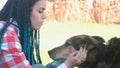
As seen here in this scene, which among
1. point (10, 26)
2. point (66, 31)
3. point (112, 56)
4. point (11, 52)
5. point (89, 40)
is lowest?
point (66, 31)

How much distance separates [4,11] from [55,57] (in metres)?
1.04

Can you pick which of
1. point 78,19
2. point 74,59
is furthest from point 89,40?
point 78,19

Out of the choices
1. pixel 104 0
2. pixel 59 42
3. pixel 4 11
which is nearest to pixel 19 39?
pixel 4 11

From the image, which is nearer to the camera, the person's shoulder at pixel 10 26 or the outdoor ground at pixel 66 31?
the person's shoulder at pixel 10 26

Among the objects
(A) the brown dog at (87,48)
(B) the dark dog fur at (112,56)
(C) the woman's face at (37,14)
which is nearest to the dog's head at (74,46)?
(A) the brown dog at (87,48)

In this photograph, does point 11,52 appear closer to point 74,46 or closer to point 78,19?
point 74,46

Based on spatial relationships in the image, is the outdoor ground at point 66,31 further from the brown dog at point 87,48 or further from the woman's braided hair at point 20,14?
the woman's braided hair at point 20,14

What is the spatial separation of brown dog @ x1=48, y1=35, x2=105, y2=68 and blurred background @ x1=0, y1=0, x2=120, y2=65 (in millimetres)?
1213

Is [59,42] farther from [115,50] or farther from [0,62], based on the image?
[0,62]

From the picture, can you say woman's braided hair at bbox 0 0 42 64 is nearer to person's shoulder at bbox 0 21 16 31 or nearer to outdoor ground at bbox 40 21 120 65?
person's shoulder at bbox 0 21 16 31

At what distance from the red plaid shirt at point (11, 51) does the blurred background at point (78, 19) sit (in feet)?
7.44

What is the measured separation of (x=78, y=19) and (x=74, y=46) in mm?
1508

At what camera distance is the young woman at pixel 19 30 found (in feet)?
6.36

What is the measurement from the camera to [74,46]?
287cm
